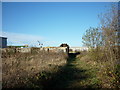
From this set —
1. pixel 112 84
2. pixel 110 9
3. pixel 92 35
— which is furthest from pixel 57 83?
pixel 92 35

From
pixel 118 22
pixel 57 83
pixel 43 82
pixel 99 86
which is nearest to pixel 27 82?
pixel 43 82

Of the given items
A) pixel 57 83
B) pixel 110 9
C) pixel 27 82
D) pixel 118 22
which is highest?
pixel 110 9

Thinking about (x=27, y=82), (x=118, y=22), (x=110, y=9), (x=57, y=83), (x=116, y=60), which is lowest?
(x=57, y=83)

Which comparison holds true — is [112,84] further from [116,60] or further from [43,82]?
[43,82]

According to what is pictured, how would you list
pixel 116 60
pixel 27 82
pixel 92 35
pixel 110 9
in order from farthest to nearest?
pixel 92 35 → pixel 110 9 → pixel 116 60 → pixel 27 82

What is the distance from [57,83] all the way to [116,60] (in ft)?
9.71

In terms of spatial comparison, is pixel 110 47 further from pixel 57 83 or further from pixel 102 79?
pixel 57 83

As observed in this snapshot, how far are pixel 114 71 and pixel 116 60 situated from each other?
0.61m

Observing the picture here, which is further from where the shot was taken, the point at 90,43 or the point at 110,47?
the point at 90,43

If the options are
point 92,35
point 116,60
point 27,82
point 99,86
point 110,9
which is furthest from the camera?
point 92,35

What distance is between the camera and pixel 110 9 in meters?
5.15

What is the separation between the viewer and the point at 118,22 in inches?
194

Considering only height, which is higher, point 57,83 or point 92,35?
point 92,35

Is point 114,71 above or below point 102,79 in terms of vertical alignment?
above
